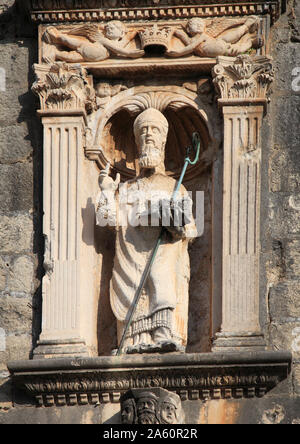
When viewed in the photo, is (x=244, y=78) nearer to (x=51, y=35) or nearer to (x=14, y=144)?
(x=51, y=35)

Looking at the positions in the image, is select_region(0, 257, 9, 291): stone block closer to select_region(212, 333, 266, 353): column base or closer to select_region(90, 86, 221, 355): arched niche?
select_region(90, 86, 221, 355): arched niche

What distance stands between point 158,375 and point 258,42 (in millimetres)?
2903

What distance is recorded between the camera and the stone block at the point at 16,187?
48.1ft

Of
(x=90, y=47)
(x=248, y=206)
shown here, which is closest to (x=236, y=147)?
(x=248, y=206)

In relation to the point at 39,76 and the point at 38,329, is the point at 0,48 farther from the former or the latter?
the point at 38,329

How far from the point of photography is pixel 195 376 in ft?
45.1

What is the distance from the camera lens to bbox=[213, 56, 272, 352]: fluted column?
1403 cm

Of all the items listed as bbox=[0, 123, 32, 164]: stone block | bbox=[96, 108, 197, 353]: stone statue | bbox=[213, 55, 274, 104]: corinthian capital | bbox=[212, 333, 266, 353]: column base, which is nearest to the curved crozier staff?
bbox=[96, 108, 197, 353]: stone statue

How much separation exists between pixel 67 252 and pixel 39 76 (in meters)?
1.49

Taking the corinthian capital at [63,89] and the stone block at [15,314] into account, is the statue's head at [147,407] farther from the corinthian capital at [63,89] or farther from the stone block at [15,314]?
the corinthian capital at [63,89]

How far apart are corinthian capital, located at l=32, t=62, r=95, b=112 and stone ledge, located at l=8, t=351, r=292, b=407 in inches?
84.8

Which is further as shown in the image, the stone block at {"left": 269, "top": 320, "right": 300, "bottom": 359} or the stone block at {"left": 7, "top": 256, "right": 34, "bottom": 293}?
the stone block at {"left": 7, "top": 256, "right": 34, "bottom": 293}

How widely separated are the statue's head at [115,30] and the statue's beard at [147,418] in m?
3.20

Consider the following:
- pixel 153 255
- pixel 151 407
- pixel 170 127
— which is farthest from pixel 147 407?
pixel 170 127
